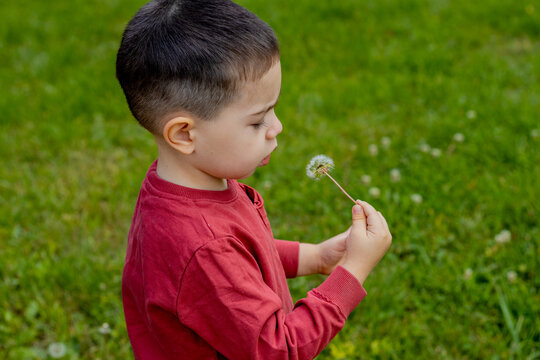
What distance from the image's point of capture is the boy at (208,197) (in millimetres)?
1140

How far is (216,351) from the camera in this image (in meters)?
1.25

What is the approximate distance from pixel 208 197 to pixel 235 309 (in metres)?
0.27

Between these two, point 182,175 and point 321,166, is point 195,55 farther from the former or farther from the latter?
point 321,166

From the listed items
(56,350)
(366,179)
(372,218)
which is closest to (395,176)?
(366,179)

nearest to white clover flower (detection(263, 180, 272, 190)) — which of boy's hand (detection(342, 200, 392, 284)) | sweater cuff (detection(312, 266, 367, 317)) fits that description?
boy's hand (detection(342, 200, 392, 284))

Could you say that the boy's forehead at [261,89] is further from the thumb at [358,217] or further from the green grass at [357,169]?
the green grass at [357,169]

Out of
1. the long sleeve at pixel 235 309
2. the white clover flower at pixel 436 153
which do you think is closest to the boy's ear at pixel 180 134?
the long sleeve at pixel 235 309

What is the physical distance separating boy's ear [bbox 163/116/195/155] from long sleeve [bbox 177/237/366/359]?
229mm

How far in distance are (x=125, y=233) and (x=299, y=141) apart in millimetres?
1156

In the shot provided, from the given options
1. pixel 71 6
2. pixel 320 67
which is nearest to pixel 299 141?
pixel 320 67

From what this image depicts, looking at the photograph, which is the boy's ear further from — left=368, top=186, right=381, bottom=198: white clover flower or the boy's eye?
left=368, top=186, right=381, bottom=198: white clover flower

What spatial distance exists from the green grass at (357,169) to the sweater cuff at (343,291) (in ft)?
2.85

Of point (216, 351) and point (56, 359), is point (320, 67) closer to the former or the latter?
point (56, 359)

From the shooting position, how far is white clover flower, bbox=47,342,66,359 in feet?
6.98
